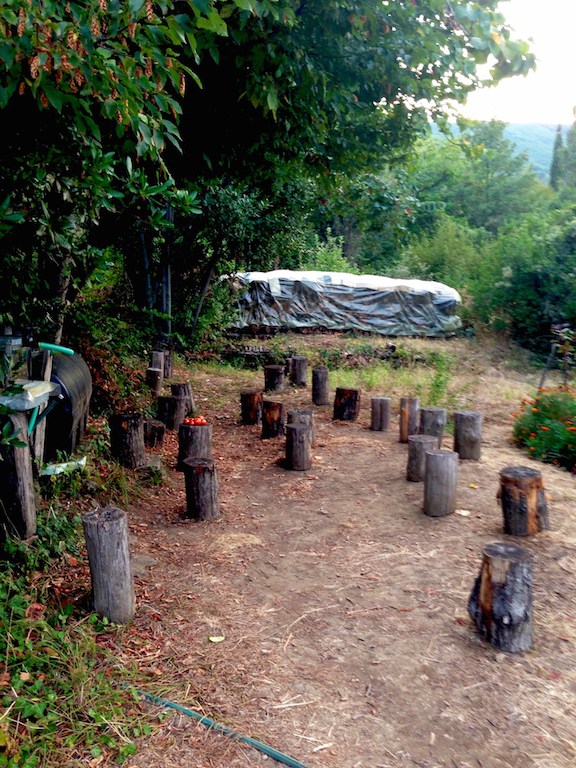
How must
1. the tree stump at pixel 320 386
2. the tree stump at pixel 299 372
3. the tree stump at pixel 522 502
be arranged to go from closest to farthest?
1. the tree stump at pixel 522 502
2. the tree stump at pixel 320 386
3. the tree stump at pixel 299 372

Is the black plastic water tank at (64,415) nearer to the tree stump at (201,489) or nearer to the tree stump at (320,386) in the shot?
the tree stump at (201,489)

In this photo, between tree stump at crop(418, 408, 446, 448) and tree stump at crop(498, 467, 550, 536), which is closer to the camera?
tree stump at crop(498, 467, 550, 536)

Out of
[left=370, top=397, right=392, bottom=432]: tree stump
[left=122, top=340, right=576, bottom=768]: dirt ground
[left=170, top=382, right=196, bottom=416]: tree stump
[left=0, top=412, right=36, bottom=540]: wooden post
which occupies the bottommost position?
[left=122, top=340, right=576, bottom=768]: dirt ground

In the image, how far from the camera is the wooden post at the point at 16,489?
145 inches

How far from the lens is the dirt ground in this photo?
2.69m

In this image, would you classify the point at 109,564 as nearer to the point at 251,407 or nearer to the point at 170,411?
the point at 170,411

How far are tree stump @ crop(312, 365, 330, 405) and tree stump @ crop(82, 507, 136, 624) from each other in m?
6.44

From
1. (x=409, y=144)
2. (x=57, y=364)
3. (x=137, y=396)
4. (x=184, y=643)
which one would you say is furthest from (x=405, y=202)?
(x=184, y=643)

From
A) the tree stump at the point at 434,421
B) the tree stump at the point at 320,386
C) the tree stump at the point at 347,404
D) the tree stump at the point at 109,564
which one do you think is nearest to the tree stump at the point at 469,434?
the tree stump at the point at 434,421

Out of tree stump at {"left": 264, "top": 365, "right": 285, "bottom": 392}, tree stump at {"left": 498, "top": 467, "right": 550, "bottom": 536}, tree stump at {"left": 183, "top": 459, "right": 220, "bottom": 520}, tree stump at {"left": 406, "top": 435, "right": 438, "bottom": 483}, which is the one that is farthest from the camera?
tree stump at {"left": 264, "top": 365, "right": 285, "bottom": 392}

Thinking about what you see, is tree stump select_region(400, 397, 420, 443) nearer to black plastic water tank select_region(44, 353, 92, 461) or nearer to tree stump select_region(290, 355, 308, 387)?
black plastic water tank select_region(44, 353, 92, 461)

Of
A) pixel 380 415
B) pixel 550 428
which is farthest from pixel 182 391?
pixel 550 428

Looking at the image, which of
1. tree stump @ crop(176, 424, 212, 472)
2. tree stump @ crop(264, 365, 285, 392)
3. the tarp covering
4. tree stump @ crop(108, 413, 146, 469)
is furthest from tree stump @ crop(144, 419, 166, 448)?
the tarp covering

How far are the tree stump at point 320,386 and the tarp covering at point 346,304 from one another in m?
8.43
